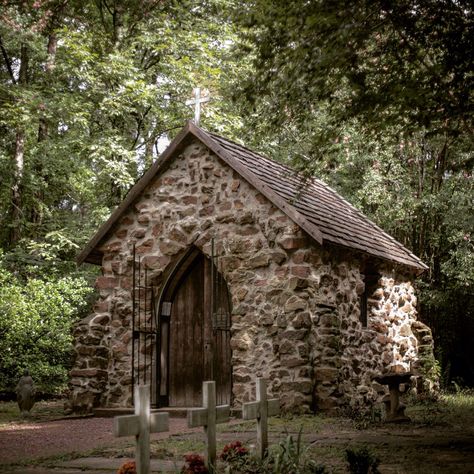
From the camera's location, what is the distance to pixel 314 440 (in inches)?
309

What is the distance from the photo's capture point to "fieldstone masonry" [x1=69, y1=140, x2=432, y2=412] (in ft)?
36.9

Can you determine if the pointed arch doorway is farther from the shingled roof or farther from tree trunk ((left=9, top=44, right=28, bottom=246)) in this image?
tree trunk ((left=9, top=44, right=28, bottom=246))

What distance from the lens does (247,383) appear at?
458 inches

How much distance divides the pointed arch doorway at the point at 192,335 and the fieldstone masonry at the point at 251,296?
348mm

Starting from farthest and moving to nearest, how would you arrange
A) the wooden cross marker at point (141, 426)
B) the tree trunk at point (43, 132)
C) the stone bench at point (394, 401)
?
the tree trunk at point (43, 132)
the stone bench at point (394, 401)
the wooden cross marker at point (141, 426)

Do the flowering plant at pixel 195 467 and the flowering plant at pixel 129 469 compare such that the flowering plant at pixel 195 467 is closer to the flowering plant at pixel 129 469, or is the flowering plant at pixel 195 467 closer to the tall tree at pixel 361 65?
the flowering plant at pixel 129 469

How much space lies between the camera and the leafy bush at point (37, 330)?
15758 mm

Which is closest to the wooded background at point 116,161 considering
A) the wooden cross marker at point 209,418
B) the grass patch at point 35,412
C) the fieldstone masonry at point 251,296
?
the grass patch at point 35,412

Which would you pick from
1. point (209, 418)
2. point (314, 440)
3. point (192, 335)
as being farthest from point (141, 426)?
point (192, 335)

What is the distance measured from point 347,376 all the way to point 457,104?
6.32 metres

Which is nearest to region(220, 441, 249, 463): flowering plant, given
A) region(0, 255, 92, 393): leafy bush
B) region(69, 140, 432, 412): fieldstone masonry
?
region(69, 140, 432, 412): fieldstone masonry

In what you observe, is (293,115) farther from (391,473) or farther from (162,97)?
(162,97)

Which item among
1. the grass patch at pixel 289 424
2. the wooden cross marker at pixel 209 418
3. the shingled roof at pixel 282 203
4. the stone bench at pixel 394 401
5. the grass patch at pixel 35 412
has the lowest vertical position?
the grass patch at pixel 35 412

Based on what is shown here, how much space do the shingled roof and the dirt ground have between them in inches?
129
